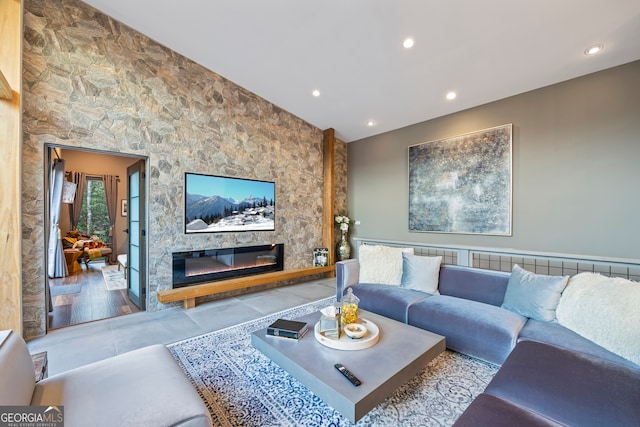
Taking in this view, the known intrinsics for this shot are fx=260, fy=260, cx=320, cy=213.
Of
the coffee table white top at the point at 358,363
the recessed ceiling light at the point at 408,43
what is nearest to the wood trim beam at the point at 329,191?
the recessed ceiling light at the point at 408,43

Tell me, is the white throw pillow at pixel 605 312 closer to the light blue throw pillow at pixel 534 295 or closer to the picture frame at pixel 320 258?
the light blue throw pillow at pixel 534 295

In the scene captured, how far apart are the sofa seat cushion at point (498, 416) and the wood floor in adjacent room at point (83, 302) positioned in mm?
3948

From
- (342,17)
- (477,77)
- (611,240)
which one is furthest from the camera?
(477,77)

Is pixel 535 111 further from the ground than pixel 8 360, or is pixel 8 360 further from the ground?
pixel 535 111

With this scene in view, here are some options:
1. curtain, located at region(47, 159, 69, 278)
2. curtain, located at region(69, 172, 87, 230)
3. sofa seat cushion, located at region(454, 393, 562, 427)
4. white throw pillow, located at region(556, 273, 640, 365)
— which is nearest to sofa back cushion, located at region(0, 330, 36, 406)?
sofa seat cushion, located at region(454, 393, 562, 427)

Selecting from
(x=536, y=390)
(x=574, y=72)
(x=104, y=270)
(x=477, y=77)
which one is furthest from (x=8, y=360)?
(x=104, y=270)

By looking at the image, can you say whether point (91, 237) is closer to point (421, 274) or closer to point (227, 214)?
point (227, 214)

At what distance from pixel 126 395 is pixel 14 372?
1.47ft

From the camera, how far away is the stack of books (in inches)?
78.0

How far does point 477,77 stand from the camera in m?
3.56

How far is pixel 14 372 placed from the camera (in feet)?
3.61

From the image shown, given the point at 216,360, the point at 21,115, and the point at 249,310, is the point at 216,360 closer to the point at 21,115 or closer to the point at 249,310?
the point at 249,310

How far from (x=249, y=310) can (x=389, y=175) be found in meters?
3.76

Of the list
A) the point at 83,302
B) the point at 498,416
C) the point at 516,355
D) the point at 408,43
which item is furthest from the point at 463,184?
the point at 83,302
